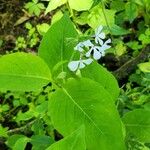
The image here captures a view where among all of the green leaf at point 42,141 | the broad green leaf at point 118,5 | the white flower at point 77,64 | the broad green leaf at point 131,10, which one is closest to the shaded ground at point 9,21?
the broad green leaf at point 118,5

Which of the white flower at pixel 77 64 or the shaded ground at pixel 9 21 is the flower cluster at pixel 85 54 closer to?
the white flower at pixel 77 64

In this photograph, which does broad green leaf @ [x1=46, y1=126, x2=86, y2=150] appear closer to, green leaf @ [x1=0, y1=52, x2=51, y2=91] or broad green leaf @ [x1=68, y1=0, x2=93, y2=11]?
green leaf @ [x1=0, y1=52, x2=51, y2=91]

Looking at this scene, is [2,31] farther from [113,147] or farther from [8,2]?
[113,147]

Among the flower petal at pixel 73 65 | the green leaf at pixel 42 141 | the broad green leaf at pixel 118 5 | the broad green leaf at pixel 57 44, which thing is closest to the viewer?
the flower petal at pixel 73 65

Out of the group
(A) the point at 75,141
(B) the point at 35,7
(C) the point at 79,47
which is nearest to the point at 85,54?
(C) the point at 79,47

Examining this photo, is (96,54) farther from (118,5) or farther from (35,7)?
(35,7)

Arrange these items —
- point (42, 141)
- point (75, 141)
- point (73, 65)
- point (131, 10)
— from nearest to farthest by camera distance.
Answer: point (75, 141)
point (73, 65)
point (42, 141)
point (131, 10)

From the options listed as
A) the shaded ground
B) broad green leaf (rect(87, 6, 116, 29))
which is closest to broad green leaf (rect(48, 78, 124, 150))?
broad green leaf (rect(87, 6, 116, 29))
